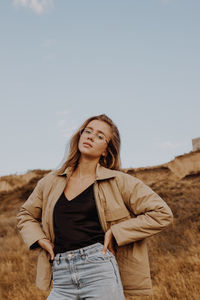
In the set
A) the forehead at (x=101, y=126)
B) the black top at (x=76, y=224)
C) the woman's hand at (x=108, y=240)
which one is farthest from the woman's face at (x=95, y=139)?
the woman's hand at (x=108, y=240)

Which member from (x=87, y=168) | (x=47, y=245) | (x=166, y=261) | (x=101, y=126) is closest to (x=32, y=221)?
(x=47, y=245)

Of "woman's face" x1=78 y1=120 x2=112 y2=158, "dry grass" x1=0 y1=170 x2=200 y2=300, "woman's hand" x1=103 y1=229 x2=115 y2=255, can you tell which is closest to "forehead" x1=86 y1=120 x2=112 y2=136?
"woman's face" x1=78 y1=120 x2=112 y2=158

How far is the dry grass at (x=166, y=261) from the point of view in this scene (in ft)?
14.2

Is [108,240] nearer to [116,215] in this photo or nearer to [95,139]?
[116,215]

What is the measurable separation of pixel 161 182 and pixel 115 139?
15447mm

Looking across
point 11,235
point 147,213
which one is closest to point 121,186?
point 147,213

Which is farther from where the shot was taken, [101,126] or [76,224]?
[101,126]

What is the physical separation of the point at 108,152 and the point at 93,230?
708 mm

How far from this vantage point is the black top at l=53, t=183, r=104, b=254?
1802mm

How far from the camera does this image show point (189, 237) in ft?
22.5

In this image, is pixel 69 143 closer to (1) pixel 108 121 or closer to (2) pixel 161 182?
(1) pixel 108 121

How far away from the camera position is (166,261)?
5672 millimetres

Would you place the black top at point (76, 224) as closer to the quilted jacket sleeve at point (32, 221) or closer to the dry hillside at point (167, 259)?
the quilted jacket sleeve at point (32, 221)

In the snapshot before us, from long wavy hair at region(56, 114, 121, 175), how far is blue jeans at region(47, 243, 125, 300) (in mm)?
691
